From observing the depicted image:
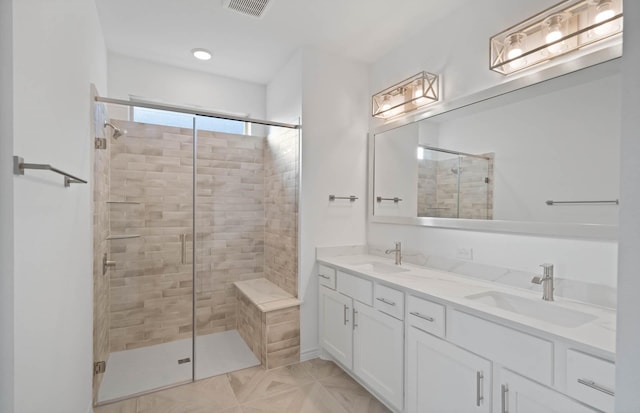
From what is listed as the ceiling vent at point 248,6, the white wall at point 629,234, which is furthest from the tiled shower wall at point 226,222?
the white wall at point 629,234

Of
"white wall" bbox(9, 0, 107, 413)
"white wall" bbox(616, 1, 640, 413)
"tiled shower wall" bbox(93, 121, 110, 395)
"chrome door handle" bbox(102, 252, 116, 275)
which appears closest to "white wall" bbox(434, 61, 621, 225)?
"white wall" bbox(616, 1, 640, 413)

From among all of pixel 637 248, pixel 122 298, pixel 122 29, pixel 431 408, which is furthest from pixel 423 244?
pixel 122 29

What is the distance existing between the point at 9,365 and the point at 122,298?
1746mm

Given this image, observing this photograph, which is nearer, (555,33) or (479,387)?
(479,387)

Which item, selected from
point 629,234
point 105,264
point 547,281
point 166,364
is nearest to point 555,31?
point 547,281

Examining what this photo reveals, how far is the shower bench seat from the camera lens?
250 cm

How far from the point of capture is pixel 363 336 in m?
2.17

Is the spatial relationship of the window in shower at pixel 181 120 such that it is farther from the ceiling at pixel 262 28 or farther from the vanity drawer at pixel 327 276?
the vanity drawer at pixel 327 276

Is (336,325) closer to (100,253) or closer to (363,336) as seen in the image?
(363,336)

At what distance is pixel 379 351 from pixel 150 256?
2001 mm

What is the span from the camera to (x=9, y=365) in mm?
870

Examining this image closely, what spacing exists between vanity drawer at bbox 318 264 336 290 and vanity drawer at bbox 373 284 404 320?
0.52m

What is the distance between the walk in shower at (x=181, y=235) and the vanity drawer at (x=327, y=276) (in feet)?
0.79

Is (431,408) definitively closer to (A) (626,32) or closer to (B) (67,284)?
(A) (626,32)
